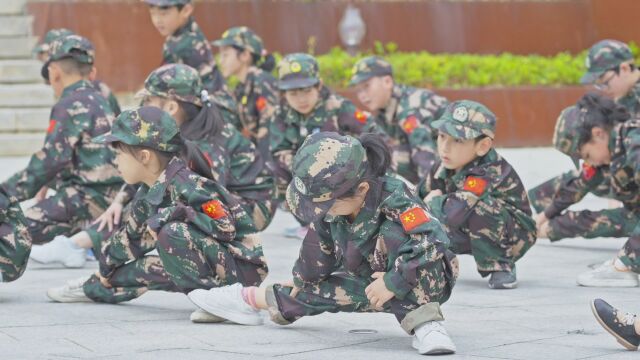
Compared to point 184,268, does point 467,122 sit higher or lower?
higher

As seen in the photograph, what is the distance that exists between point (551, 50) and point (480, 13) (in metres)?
0.95

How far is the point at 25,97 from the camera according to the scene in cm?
1384

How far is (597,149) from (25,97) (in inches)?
285

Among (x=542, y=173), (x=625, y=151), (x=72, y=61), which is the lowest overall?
(x=542, y=173)

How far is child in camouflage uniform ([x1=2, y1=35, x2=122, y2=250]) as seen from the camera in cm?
795

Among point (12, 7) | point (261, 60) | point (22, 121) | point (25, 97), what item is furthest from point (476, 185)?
point (12, 7)

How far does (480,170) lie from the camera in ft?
23.9

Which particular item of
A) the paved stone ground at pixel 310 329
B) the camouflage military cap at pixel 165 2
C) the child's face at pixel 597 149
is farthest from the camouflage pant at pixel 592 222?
the camouflage military cap at pixel 165 2

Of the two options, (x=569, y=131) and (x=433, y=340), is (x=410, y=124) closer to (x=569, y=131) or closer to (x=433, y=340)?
(x=569, y=131)

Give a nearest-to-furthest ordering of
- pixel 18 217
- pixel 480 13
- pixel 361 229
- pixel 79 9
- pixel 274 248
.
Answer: pixel 361 229 → pixel 18 217 → pixel 274 248 → pixel 79 9 → pixel 480 13

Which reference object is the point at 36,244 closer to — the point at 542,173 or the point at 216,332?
the point at 216,332

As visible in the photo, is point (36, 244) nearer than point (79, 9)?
Yes

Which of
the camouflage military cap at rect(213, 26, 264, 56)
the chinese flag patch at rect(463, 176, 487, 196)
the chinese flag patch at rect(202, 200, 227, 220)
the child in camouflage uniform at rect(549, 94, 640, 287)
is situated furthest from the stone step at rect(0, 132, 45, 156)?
the chinese flag patch at rect(202, 200, 227, 220)

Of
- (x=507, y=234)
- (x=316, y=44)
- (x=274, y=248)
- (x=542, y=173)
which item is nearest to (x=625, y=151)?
(x=507, y=234)
